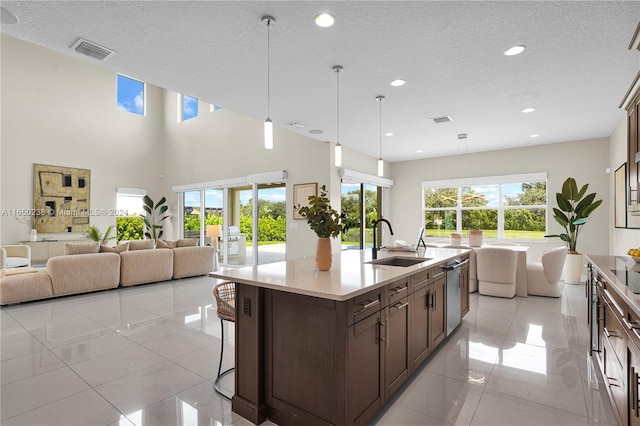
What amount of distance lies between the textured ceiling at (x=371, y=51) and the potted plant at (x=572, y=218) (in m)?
1.58

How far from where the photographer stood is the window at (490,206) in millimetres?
7031

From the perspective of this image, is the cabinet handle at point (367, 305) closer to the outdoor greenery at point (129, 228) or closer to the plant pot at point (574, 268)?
the plant pot at point (574, 268)

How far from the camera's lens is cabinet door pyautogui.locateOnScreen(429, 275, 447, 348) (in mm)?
2859

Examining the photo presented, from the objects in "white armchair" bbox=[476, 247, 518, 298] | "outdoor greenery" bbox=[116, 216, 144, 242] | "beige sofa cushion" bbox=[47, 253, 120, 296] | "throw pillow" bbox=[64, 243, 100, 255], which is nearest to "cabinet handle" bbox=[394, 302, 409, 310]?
"white armchair" bbox=[476, 247, 518, 298]

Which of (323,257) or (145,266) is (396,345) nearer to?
(323,257)

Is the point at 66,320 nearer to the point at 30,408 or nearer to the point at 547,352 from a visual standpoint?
the point at 30,408

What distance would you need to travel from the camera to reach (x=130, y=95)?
10.0 m

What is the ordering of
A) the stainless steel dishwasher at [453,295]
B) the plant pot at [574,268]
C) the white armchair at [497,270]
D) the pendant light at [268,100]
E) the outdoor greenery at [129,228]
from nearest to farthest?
the pendant light at [268,100] → the stainless steel dishwasher at [453,295] → the white armchair at [497,270] → the plant pot at [574,268] → the outdoor greenery at [129,228]

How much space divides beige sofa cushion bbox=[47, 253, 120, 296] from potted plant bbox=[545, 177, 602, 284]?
773 cm

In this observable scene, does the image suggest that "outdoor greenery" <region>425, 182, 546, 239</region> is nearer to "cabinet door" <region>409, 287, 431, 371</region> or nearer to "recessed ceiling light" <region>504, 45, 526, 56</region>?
"recessed ceiling light" <region>504, 45, 526, 56</region>

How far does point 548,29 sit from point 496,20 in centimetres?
49

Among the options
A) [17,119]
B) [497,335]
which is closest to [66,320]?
[497,335]

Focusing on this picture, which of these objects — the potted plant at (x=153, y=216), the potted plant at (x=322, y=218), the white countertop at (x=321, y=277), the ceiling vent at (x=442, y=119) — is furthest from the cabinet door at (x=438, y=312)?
the potted plant at (x=153, y=216)

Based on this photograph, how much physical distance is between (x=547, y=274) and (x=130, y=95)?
11366mm
